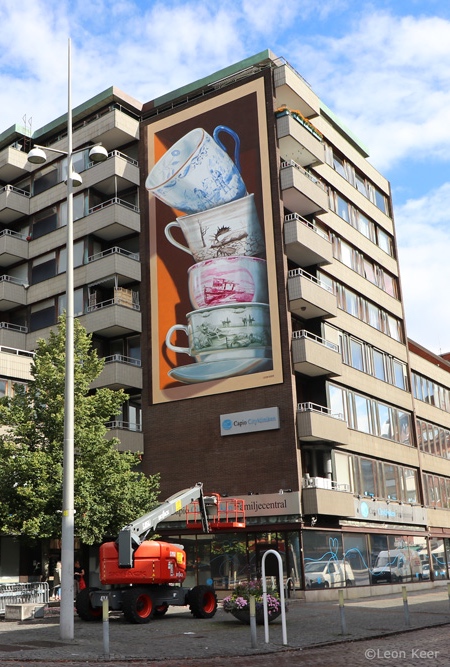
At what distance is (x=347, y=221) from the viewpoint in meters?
50.5

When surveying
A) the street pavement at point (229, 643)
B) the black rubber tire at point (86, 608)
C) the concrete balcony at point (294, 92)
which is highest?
the concrete balcony at point (294, 92)

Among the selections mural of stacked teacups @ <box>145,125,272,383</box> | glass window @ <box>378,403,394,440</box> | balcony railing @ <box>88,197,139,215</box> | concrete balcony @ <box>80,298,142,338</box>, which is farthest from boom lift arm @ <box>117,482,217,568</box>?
balcony railing @ <box>88,197,139,215</box>

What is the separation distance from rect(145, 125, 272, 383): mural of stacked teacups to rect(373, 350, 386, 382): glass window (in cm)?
1158

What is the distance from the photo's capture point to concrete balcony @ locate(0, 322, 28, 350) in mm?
48062

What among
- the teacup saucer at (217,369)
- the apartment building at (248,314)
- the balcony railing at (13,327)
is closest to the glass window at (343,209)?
the apartment building at (248,314)

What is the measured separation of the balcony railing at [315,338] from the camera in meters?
40.5

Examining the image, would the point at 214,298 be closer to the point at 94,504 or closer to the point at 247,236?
the point at 247,236

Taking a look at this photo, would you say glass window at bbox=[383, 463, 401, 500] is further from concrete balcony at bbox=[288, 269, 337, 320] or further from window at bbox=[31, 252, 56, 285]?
window at bbox=[31, 252, 56, 285]

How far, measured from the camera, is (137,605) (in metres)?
23.2

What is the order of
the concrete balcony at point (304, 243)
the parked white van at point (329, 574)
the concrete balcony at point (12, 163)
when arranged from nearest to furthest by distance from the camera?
the parked white van at point (329, 574) < the concrete balcony at point (304, 243) < the concrete balcony at point (12, 163)

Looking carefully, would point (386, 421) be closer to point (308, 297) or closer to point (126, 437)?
point (308, 297)

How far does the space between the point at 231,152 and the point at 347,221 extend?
10.4 meters

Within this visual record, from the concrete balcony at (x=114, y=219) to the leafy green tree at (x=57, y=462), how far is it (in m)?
13.6

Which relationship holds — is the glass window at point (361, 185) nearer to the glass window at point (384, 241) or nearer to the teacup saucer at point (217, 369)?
the glass window at point (384, 241)
